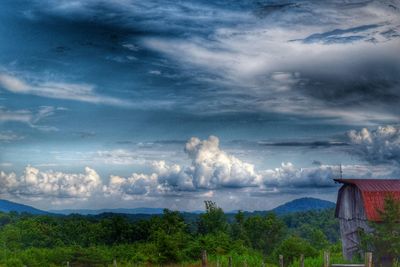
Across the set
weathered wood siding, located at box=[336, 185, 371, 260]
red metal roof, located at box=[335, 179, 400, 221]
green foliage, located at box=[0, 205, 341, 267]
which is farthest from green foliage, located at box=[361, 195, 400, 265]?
green foliage, located at box=[0, 205, 341, 267]

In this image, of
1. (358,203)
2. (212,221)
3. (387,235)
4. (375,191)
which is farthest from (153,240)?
(387,235)

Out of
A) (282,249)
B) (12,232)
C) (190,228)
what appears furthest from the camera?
(190,228)

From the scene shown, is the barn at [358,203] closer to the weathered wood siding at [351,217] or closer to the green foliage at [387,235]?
the weathered wood siding at [351,217]

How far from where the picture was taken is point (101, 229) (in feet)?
182

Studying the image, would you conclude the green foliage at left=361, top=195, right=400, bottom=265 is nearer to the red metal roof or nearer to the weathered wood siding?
the red metal roof

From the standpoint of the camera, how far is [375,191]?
3988 centimetres

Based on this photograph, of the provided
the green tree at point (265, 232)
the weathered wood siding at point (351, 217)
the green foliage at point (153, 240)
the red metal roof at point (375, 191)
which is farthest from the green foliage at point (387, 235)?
the green tree at point (265, 232)

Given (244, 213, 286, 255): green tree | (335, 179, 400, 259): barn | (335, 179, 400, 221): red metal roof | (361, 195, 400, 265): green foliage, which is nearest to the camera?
(361, 195, 400, 265): green foliage

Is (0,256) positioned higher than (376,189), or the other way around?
(376,189)

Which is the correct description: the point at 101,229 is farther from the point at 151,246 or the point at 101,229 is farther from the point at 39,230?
the point at 151,246

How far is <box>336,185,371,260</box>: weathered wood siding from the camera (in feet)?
132

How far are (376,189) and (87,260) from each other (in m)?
22.0

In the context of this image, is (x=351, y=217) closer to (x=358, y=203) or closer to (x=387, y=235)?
(x=358, y=203)

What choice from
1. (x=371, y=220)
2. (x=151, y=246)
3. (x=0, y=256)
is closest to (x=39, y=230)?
(x=0, y=256)
